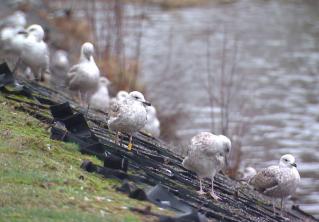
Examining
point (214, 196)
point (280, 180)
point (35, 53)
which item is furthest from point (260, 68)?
point (214, 196)

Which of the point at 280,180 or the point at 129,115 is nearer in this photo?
the point at 129,115

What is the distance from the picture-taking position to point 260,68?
34.8 m

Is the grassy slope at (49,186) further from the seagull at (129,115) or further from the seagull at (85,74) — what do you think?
the seagull at (85,74)

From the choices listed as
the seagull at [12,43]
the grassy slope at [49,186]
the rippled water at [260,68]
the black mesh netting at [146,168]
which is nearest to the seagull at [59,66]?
the rippled water at [260,68]

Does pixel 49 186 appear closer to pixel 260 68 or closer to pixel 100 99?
pixel 100 99

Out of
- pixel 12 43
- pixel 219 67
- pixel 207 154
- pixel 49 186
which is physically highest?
pixel 219 67

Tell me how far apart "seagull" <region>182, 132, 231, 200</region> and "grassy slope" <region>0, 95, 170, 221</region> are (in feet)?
3.88

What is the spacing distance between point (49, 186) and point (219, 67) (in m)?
25.2

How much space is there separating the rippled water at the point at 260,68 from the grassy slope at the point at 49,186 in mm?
8827

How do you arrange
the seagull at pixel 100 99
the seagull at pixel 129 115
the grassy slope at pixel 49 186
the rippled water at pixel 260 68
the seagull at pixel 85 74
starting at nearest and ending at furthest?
1. the grassy slope at pixel 49 186
2. the seagull at pixel 129 115
3. the seagull at pixel 85 74
4. the seagull at pixel 100 99
5. the rippled water at pixel 260 68

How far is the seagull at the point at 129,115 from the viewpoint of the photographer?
34.4ft

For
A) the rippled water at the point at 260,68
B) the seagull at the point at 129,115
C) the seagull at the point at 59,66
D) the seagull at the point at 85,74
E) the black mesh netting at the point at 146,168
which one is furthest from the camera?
the rippled water at the point at 260,68

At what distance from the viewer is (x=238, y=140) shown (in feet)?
65.3

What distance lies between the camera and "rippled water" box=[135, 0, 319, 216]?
2312 cm
